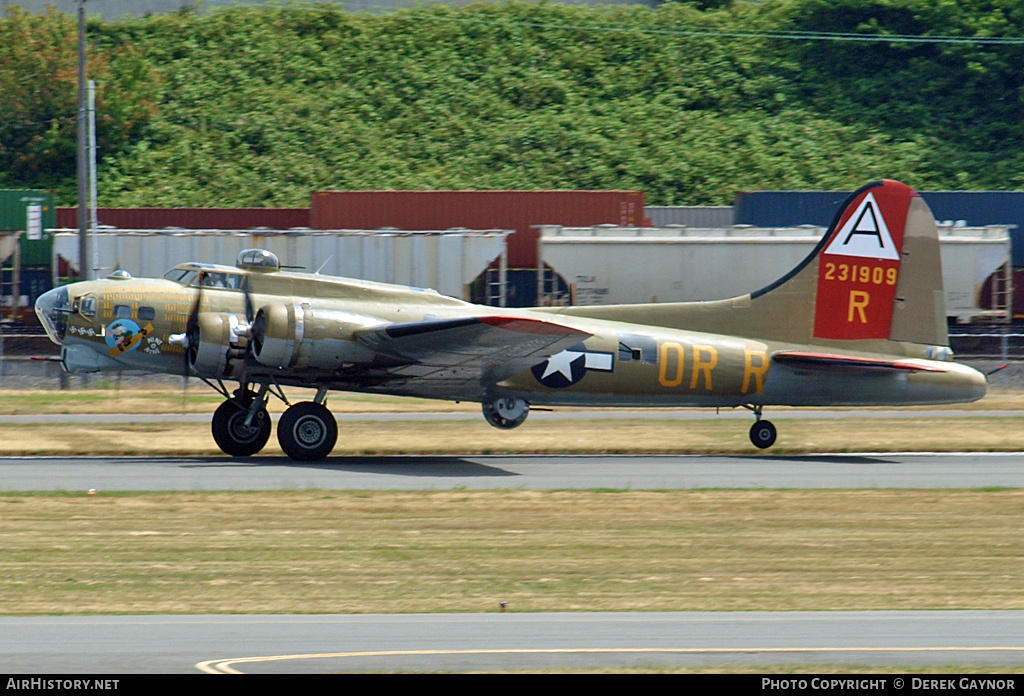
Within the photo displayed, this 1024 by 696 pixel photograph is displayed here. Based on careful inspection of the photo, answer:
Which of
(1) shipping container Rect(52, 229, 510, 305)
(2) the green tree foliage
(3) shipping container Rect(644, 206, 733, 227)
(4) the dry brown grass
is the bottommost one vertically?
(4) the dry brown grass

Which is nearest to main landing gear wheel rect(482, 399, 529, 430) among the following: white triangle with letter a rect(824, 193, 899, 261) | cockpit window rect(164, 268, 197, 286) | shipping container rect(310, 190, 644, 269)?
cockpit window rect(164, 268, 197, 286)

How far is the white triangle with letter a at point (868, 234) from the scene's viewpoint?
76.6ft

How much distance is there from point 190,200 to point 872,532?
45.0m

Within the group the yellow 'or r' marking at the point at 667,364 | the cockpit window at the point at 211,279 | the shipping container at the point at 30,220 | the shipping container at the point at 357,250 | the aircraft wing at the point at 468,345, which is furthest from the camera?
the shipping container at the point at 30,220

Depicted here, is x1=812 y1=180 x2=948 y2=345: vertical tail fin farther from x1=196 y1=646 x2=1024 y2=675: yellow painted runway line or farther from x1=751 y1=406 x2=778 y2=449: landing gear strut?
x1=196 y1=646 x2=1024 y2=675: yellow painted runway line

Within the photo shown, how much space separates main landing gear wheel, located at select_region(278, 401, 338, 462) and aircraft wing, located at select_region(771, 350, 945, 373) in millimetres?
8972

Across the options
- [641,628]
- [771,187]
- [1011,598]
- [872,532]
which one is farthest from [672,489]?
[771,187]

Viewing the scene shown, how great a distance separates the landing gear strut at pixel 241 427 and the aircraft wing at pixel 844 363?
1021 centimetres

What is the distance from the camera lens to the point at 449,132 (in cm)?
5941

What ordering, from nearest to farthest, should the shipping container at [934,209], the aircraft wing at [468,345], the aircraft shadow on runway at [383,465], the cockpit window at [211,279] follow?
the aircraft wing at [468,345]
the aircraft shadow on runway at [383,465]
the cockpit window at [211,279]
the shipping container at [934,209]

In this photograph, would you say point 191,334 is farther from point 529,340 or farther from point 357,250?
point 357,250

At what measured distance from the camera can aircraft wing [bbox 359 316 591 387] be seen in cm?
1911

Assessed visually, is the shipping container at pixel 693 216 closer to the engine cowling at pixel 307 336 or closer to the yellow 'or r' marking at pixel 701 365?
the yellow 'or r' marking at pixel 701 365

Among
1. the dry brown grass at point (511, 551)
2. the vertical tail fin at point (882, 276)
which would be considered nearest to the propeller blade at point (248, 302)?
the dry brown grass at point (511, 551)
